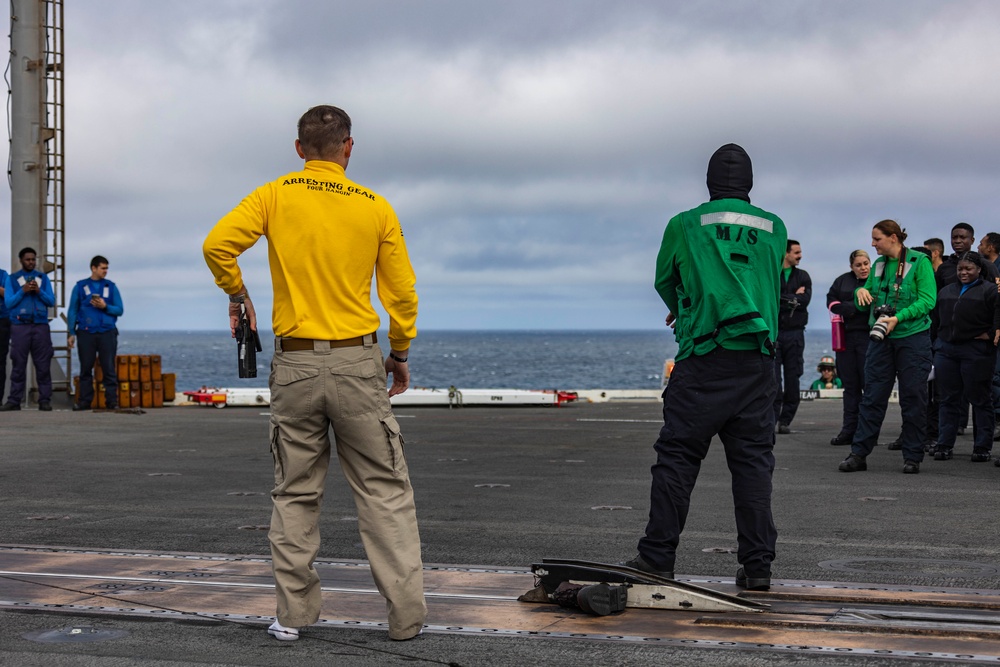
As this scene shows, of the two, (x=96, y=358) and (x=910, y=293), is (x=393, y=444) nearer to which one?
(x=910, y=293)

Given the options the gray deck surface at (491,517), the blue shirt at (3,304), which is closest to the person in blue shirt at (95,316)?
the blue shirt at (3,304)

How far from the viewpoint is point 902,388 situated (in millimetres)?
10188

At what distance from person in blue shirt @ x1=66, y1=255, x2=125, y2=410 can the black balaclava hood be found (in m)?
15.2

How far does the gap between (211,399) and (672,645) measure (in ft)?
61.0

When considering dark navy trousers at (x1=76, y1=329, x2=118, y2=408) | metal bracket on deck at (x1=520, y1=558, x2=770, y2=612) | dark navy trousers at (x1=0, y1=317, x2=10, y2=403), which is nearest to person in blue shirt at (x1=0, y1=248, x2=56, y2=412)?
dark navy trousers at (x1=0, y1=317, x2=10, y2=403)

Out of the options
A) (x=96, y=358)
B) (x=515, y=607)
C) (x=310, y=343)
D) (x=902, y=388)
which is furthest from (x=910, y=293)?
(x=96, y=358)

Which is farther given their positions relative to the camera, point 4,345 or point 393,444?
point 4,345

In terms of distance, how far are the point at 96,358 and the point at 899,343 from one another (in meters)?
13.7

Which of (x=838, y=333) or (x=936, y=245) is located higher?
(x=936, y=245)

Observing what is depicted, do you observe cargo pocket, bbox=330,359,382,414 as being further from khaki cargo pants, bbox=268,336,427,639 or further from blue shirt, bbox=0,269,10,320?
blue shirt, bbox=0,269,10,320

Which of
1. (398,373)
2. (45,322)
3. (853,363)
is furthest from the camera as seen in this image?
(45,322)

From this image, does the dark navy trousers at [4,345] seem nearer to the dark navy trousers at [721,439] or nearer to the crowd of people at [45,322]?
the crowd of people at [45,322]

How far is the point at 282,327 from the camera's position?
4551 mm

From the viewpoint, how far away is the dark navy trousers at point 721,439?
17.0ft
